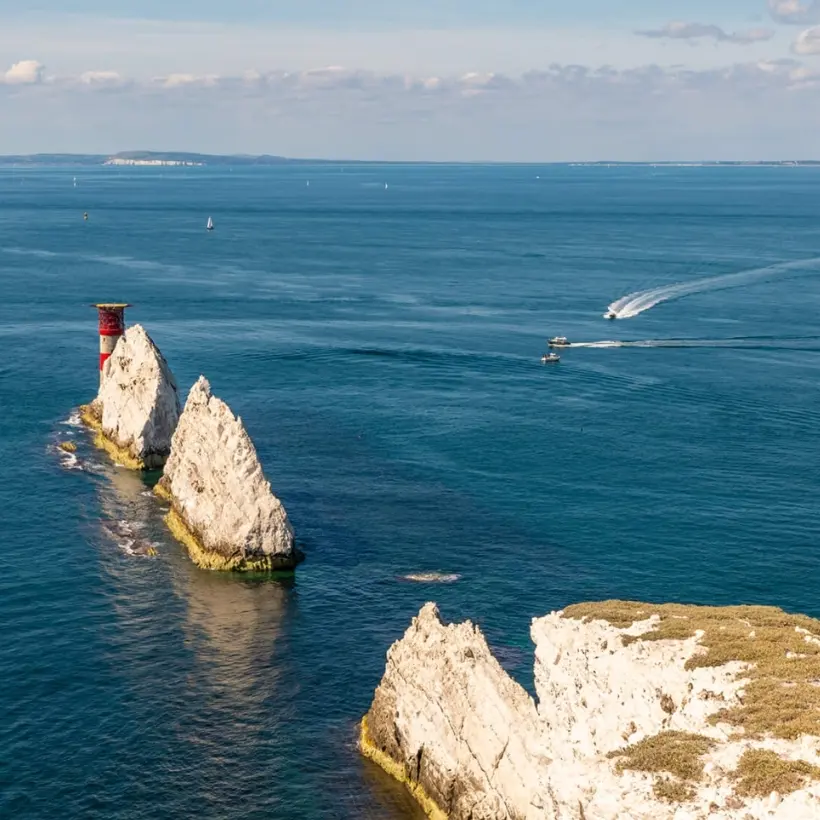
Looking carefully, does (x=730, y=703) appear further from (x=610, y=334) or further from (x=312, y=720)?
(x=610, y=334)

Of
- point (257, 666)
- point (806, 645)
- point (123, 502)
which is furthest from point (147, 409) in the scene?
point (806, 645)

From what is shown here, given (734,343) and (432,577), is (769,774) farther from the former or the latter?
(734,343)

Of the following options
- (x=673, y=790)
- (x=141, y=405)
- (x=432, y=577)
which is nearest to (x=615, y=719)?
(x=673, y=790)

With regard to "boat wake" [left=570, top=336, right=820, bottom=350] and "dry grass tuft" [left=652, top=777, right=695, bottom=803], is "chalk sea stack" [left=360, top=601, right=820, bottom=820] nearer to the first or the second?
"dry grass tuft" [left=652, top=777, right=695, bottom=803]

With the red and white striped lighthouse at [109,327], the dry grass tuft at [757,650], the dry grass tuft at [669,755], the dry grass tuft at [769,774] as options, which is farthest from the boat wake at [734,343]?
the dry grass tuft at [769,774]

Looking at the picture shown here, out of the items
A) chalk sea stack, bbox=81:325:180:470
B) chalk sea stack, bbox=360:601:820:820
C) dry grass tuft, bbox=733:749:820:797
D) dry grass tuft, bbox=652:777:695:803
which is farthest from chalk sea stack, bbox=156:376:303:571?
Result: dry grass tuft, bbox=733:749:820:797

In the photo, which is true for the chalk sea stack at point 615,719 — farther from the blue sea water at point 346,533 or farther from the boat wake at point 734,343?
the boat wake at point 734,343

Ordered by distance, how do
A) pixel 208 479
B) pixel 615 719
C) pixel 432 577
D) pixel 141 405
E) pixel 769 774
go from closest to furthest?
1. pixel 769 774
2. pixel 615 719
3. pixel 432 577
4. pixel 208 479
5. pixel 141 405
